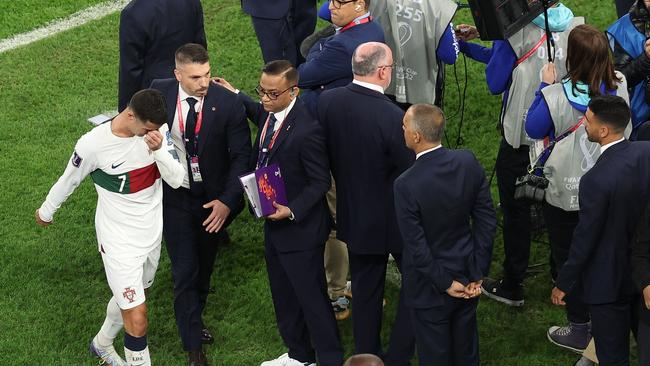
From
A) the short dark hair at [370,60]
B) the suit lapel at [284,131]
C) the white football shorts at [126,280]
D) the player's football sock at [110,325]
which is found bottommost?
the player's football sock at [110,325]

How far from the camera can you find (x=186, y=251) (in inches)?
251

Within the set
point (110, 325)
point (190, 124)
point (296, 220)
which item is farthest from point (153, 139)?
point (110, 325)

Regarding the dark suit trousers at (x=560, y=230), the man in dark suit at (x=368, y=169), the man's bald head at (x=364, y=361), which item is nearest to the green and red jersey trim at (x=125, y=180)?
the man in dark suit at (x=368, y=169)

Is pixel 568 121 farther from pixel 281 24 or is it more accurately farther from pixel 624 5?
pixel 281 24

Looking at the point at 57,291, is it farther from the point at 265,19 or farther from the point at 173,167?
the point at 265,19

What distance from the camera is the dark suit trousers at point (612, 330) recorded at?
551 cm

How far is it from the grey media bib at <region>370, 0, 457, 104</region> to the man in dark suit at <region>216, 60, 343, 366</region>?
1.21 meters

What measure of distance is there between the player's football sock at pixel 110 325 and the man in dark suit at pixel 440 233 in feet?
5.60

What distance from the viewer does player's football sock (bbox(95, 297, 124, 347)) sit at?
6203mm

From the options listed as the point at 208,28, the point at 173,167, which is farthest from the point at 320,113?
the point at 208,28

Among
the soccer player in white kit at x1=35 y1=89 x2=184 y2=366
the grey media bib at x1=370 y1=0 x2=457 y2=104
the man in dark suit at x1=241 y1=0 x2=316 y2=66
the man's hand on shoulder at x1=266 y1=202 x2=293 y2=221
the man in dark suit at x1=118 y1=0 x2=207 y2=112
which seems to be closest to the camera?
the soccer player in white kit at x1=35 y1=89 x2=184 y2=366

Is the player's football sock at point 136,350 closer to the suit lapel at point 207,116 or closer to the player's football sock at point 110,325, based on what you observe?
the player's football sock at point 110,325

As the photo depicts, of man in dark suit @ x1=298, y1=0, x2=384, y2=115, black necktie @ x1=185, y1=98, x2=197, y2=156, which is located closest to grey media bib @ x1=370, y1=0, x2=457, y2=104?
man in dark suit @ x1=298, y1=0, x2=384, y2=115

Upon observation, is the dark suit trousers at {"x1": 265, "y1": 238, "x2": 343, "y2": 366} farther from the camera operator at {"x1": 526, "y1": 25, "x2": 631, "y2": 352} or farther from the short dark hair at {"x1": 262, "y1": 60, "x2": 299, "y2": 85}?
the camera operator at {"x1": 526, "y1": 25, "x2": 631, "y2": 352}
